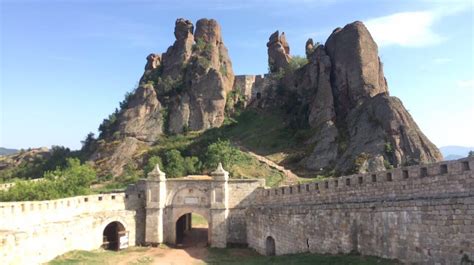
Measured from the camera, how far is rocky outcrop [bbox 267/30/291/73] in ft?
233

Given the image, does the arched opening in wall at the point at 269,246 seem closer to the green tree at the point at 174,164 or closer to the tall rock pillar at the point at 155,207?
the tall rock pillar at the point at 155,207

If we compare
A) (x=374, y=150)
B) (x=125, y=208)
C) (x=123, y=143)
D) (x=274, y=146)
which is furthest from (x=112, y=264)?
(x=123, y=143)

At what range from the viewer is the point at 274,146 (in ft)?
176

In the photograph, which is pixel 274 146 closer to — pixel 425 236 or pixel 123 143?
pixel 123 143

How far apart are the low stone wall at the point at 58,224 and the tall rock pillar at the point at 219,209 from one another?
484 cm

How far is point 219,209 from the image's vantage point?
2923cm

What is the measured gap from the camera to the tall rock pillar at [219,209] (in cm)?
2912

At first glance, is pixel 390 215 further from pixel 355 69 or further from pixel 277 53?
pixel 277 53

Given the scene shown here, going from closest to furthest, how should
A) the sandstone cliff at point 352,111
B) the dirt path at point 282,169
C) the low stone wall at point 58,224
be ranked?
the low stone wall at point 58,224
the sandstone cliff at point 352,111
the dirt path at point 282,169

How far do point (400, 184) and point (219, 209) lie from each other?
584 inches

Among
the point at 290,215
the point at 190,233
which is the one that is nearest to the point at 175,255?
the point at 190,233

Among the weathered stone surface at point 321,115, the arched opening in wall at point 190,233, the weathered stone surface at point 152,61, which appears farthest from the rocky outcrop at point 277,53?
the arched opening in wall at point 190,233

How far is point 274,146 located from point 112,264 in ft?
102

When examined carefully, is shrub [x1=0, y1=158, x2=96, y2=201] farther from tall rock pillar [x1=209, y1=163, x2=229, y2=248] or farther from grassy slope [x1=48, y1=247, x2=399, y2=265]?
tall rock pillar [x1=209, y1=163, x2=229, y2=248]
